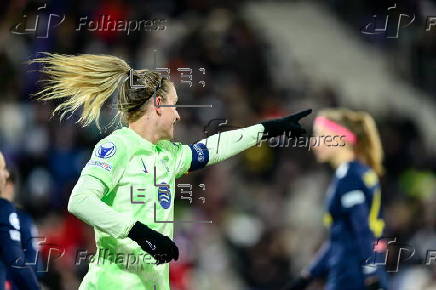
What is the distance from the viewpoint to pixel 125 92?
20.0 ft

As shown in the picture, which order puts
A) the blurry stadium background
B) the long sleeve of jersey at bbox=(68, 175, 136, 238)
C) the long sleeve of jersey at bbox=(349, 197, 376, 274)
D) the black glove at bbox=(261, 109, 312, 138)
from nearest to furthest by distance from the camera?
the long sleeve of jersey at bbox=(68, 175, 136, 238), the black glove at bbox=(261, 109, 312, 138), the long sleeve of jersey at bbox=(349, 197, 376, 274), the blurry stadium background

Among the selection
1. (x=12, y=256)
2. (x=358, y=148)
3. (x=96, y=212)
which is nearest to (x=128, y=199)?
(x=96, y=212)

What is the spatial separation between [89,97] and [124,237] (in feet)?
3.27

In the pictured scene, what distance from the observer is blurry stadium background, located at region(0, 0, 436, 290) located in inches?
457

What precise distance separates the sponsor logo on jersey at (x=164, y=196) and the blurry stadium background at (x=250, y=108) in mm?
3360

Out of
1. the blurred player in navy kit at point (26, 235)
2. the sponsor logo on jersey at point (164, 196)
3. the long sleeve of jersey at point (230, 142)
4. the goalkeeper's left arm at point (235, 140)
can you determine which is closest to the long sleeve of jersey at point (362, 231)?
the goalkeeper's left arm at point (235, 140)

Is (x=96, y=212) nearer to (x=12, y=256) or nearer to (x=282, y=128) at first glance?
(x=282, y=128)

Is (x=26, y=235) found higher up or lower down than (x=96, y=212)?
lower down

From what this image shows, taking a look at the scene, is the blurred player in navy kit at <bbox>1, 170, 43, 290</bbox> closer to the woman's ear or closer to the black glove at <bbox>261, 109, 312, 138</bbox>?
the woman's ear

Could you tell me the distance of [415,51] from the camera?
14.5 meters

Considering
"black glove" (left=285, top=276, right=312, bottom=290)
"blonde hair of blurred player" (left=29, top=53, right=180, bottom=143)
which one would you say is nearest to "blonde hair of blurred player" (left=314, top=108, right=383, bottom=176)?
"black glove" (left=285, top=276, right=312, bottom=290)

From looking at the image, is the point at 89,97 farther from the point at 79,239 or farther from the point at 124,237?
the point at 79,239

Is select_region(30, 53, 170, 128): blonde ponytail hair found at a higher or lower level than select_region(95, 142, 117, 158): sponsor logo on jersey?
higher

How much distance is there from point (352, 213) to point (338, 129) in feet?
2.64
